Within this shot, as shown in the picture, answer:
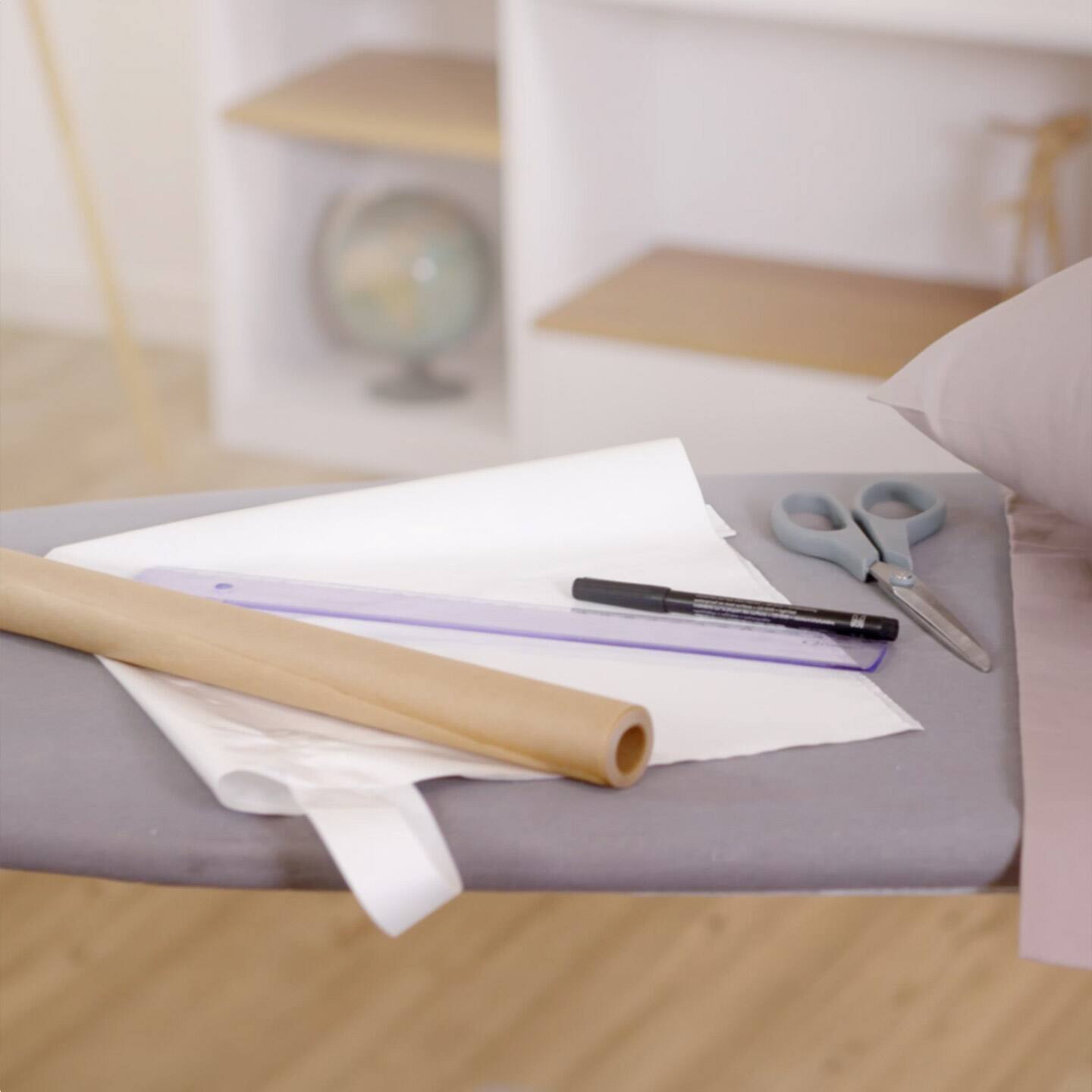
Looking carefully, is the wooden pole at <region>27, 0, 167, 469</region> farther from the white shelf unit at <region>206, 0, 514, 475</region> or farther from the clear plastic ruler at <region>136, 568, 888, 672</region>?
the clear plastic ruler at <region>136, 568, 888, 672</region>

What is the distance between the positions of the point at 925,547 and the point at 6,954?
2.93ft

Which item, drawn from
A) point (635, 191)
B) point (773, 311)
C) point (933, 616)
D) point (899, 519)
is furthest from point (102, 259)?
point (933, 616)

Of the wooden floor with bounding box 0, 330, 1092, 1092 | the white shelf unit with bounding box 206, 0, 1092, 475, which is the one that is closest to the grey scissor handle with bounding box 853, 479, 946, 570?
the wooden floor with bounding box 0, 330, 1092, 1092

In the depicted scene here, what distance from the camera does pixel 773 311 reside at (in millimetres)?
2025

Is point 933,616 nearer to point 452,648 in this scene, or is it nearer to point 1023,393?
point 1023,393

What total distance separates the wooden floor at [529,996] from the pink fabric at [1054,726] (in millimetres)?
371

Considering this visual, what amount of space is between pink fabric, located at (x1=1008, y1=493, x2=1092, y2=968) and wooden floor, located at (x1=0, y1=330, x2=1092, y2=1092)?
1.22ft

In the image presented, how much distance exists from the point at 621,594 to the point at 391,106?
58.5 inches

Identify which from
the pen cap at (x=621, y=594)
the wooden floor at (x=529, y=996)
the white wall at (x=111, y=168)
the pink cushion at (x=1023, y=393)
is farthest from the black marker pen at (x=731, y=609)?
the white wall at (x=111, y=168)

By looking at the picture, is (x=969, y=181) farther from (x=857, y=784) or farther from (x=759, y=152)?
(x=857, y=784)

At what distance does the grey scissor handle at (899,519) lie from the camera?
0.84 metres

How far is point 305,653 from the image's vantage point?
70 centimetres

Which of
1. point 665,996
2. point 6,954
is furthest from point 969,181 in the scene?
point 6,954

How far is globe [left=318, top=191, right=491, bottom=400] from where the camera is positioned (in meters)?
2.20
